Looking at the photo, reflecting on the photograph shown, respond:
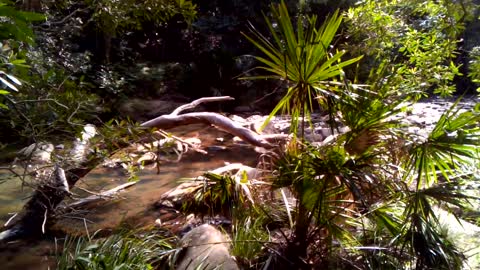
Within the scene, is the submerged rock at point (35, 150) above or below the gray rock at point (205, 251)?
above

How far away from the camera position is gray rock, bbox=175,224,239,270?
10.4 ft

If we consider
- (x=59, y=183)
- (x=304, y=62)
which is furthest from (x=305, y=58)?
(x=59, y=183)

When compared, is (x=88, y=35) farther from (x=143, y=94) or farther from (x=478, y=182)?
(x=478, y=182)

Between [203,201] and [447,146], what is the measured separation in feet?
7.39

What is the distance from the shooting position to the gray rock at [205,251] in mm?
3174

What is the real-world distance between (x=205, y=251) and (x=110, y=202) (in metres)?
2.43

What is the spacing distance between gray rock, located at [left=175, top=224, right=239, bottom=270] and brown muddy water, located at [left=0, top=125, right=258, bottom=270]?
828 millimetres

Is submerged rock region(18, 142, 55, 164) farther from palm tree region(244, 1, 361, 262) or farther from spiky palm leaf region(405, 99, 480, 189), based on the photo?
spiky palm leaf region(405, 99, 480, 189)

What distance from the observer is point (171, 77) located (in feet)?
40.9

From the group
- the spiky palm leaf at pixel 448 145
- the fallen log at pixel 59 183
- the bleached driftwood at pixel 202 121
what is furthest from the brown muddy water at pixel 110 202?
the spiky palm leaf at pixel 448 145

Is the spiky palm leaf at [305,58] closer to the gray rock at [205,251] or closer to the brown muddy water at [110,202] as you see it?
the gray rock at [205,251]

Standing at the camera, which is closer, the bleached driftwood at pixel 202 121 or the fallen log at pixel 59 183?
the fallen log at pixel 59 183

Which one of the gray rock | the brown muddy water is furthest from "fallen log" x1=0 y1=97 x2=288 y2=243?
the gray rock

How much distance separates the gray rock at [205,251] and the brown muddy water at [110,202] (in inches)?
32.6
